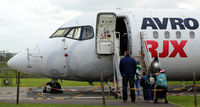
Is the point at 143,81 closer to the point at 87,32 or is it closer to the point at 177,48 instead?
the point at 177,48

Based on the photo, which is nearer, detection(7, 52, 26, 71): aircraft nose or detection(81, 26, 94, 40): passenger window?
detection(81, 26, 94, 40): passenger window

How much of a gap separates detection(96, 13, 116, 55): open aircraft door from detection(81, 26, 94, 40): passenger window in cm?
42

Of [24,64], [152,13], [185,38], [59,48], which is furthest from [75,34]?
[185,38]

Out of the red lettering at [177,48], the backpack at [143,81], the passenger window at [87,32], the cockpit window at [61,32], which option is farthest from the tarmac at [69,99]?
the red lettering at [177,48]

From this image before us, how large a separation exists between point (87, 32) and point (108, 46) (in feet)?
5.13

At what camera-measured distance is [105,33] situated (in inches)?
683

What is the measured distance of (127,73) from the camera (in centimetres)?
1330

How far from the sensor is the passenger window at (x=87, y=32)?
→ 17.4 m

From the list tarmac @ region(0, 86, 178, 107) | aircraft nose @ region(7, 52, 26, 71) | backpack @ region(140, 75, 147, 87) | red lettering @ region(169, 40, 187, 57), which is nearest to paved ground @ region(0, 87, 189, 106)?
tarmac @ region(0, 86, 178, 107)

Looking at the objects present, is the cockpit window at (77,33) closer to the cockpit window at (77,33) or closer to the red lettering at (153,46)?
the cockpit window at (77,33)

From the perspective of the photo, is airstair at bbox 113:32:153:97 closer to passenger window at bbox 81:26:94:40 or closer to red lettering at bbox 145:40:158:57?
red lettering at bbox 145:40:158:57

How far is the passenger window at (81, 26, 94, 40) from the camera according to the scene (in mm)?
17406

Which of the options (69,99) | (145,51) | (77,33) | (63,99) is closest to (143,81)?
(145,51)

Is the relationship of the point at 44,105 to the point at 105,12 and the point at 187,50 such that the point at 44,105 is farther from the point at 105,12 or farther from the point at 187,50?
the point at 187,50
